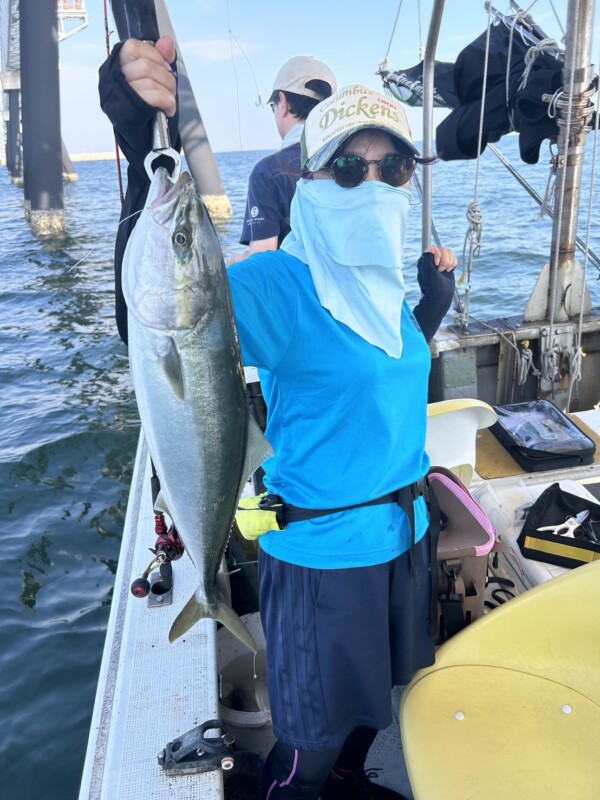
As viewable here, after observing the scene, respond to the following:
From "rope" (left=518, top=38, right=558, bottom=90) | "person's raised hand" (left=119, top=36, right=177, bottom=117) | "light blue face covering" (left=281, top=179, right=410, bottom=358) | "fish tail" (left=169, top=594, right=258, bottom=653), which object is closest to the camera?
"person's raised hand" (left=119, top=36, right=177, bottom=117)

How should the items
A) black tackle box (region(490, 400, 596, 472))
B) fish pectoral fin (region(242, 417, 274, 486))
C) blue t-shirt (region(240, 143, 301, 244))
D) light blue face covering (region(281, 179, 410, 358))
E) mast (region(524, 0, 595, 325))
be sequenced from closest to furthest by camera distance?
fish pectoral fin (region(242, 417, 274, 486)) < light blue face covering (region(281, 179, 410, 358)) < blue t-shirt (region(240, 143, 301, 244)) < black tackle box (region(490, 400, 596, 472)) < mast (region(524, 0, 595, 325))

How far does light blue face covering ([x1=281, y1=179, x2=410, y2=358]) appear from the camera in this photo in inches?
61.4

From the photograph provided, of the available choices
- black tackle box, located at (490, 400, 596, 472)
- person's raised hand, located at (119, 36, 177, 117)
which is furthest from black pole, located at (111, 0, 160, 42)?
black tackle box, located at (490, 400, 596, 472)

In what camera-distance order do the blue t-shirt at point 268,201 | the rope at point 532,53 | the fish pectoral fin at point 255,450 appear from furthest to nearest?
1. the rope at point 532,53
2. the blue t-shirt at point 268,201
3. the fish pectoral fin at point 255,450

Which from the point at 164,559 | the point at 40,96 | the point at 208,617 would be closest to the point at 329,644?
the point at 208,617

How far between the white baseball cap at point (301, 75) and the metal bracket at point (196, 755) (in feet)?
10.5

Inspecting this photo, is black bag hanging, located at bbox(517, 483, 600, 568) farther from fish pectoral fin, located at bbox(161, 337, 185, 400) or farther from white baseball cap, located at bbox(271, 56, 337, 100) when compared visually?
white baseball cap, located at bbox(271, 56, 337, 100)

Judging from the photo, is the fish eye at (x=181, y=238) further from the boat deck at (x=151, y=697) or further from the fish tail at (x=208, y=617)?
the boat deck at (x=151, y=697)

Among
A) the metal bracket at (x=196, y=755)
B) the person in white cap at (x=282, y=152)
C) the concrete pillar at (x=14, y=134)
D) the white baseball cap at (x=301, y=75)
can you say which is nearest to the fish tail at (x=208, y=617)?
the metal bracket at (x=196, y=755)

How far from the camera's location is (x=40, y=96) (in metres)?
17.9

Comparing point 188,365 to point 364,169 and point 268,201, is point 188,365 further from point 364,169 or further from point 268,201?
point 268,201

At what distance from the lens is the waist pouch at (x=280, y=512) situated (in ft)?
5.27

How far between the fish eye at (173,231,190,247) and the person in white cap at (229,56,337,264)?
7.44 ft

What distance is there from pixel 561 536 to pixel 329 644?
61.3 inches
